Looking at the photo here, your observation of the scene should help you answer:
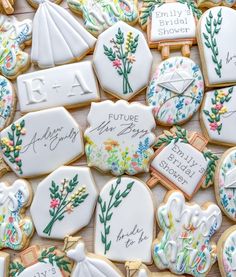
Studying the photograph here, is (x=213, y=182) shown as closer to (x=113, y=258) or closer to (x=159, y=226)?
(x=159, y=226)

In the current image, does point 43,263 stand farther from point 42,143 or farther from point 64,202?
point 42,143

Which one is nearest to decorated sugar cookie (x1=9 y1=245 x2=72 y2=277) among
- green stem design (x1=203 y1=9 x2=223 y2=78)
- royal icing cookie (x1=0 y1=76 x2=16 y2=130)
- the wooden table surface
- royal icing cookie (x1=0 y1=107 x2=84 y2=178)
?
the wooden table surface

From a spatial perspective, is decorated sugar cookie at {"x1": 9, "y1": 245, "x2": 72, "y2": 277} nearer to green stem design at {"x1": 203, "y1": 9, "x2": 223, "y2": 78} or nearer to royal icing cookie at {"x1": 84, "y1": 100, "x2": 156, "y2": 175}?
royal icing cookie at {"x1": 84, "y1": 100, "x2": 156, "y2": 175}

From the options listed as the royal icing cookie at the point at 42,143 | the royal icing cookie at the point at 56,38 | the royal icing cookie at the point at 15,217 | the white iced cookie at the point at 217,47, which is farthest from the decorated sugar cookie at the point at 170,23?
the royal icing cookie at the point at 15,217

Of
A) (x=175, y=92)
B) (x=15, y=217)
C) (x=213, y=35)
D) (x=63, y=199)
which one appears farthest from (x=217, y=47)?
(x=15, y=217)

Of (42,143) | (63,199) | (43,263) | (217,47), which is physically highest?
(217,47)

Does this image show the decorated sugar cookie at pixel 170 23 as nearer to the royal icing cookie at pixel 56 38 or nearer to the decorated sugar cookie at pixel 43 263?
the royal icing cookie at pixel 56 38

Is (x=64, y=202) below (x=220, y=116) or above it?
below

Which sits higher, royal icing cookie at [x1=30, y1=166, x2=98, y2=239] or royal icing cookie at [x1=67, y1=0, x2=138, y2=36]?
royal icing cookie at [x1=67, y1=0, x2=138, y2=36]
